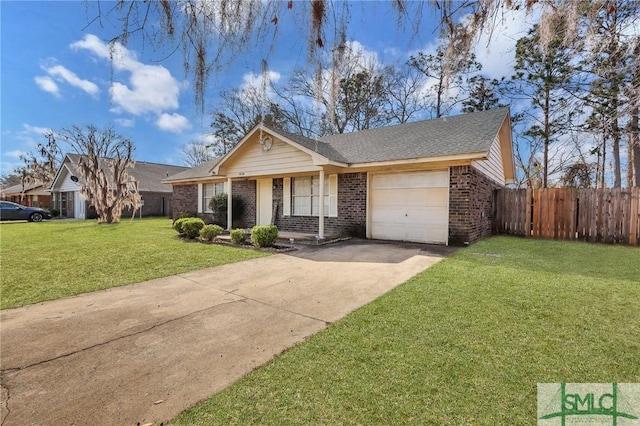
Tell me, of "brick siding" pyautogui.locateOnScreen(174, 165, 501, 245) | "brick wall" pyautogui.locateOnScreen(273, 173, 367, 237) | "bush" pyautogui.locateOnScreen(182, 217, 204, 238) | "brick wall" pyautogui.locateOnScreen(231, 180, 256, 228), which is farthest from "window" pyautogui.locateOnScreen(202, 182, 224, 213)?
"brick wall" pyautogui.locateOnScreen(273, 173, 367, 237)

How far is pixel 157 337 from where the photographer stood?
323 cm

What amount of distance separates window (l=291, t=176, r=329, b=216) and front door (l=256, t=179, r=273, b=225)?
4.65 feet

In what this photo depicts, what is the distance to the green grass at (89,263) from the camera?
5.05 meters

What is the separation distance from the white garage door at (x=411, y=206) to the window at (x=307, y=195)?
2.20 meters

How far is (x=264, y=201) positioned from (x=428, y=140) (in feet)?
25.0

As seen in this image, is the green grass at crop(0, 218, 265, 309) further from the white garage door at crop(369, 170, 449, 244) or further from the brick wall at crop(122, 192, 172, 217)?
the brick wall at crop(122, 192, 172, 217)

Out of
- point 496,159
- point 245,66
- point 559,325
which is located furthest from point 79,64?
point 496,159

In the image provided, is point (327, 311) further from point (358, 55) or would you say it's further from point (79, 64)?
point (79, 64)

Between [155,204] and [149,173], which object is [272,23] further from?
[149,173]

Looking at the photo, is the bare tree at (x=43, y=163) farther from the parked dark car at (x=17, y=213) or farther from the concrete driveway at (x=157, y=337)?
the concrete driveway at (x=157, y=337)

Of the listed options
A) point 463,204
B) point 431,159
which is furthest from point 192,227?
point 463,204

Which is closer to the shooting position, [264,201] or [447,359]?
[447,359]

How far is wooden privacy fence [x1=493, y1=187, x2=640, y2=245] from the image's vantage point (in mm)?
9695

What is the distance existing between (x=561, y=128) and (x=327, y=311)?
57.7 feet
